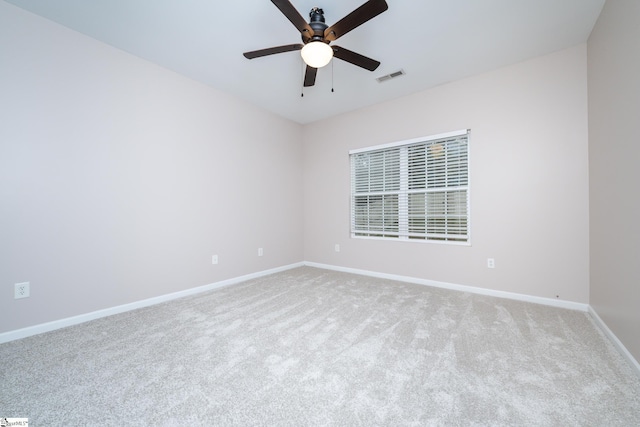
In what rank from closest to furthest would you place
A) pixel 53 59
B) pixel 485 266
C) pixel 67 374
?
1. pixel 67 374
2. pixel 53 59
3. pixel 485 266

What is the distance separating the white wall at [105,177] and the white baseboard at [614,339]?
3.74 metres

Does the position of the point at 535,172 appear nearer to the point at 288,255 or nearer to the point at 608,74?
the point at 608,74

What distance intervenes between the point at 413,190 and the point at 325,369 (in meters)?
2.71

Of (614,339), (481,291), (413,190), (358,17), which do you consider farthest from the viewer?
(413,190)

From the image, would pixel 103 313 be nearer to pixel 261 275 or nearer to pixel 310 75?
pixel 261 275

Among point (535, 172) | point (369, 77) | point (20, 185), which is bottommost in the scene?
point (20, 185)

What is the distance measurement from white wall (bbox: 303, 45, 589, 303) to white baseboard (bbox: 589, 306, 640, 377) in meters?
0.30

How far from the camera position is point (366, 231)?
4059 millimetres

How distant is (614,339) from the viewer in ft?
5.99

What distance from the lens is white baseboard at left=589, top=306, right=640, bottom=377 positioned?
155 centimetres

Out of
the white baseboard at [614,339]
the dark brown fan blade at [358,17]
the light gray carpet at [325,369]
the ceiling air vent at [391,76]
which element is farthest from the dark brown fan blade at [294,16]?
the white baseboard at [614,339]

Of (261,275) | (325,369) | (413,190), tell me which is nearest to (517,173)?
(413,190)

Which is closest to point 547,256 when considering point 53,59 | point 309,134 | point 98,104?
point 309,134

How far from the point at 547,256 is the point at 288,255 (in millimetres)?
3468
